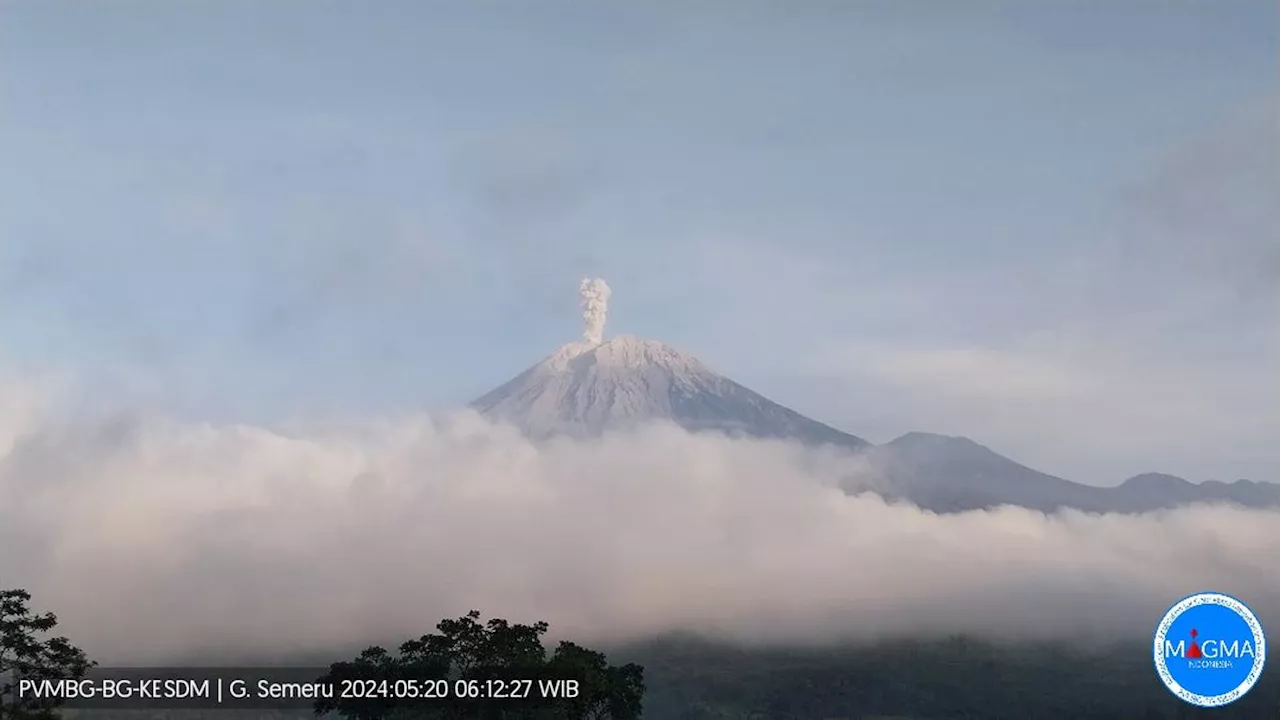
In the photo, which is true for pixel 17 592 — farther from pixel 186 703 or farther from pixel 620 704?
pixel 186 703

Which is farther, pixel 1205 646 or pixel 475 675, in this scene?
pixel 475 675

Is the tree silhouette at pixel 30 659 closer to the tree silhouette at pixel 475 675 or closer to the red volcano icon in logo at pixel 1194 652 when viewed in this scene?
the tree silhouette at pixel 475 675

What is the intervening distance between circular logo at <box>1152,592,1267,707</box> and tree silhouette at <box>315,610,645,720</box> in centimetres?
3988

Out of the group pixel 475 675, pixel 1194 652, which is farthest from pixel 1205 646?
pixel 475 675

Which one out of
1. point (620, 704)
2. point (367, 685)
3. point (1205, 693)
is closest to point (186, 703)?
point (367, 685)

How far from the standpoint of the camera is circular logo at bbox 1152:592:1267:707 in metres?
74.8

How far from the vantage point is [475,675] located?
9462 centimetres

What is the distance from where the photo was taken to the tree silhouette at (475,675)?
92312 mm

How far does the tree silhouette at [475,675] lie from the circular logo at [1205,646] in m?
39.9

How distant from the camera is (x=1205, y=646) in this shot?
75438 mm

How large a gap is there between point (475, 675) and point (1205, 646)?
4781 cm

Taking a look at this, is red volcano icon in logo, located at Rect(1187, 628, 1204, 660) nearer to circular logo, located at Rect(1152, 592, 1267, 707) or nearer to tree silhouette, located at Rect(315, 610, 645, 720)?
circular logo, located at Rect(1152, 592, 1267, 707)

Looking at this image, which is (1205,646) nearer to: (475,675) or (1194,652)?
(1194,652)

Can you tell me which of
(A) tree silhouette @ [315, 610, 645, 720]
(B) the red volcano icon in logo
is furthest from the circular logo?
(A) tree silhouette @ [315, 610, 645, 720]
